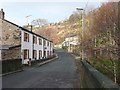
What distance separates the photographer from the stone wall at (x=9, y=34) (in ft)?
158

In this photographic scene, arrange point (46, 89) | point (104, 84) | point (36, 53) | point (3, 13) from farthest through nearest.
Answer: point (36, 53), point (3, 13), point (46, 89), point (104, 84)

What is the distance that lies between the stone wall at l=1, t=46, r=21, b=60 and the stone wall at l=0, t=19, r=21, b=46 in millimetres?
1596

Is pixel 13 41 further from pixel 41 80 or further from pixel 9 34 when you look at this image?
pixel 41 80

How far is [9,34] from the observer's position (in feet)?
159

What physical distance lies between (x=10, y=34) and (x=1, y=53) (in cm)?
479

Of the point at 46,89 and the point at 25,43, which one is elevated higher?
the point at 25,43

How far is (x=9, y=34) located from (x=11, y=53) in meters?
3.88

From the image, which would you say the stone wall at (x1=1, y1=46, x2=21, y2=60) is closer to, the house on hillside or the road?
the house on hillside

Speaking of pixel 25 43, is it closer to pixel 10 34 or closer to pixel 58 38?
pixel 10 34

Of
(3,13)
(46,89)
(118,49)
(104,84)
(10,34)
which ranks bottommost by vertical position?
(46,89)

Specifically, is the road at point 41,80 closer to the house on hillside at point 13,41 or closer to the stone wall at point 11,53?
the stone wall at point 11,53

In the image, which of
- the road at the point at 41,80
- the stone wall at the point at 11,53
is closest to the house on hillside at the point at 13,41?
the stone wall at the point at 11,53

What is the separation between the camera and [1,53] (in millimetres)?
44875

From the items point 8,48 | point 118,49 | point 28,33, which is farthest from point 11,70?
point 118,49
